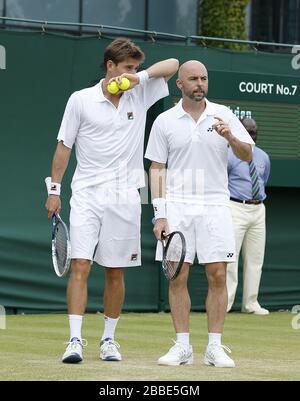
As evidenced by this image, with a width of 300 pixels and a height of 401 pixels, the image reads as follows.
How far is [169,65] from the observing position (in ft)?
28.5

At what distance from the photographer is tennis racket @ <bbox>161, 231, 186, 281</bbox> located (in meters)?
8.20

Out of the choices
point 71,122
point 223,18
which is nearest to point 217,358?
point 71,122

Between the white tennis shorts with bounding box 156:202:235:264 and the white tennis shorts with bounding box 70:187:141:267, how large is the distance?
0.30 m

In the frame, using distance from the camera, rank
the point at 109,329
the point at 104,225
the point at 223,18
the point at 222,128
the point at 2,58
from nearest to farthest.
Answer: the point at 222,128, the point at 104,225, the point at 109,329, the point at 2,58, the point at 223,18

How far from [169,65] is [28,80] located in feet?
13.1

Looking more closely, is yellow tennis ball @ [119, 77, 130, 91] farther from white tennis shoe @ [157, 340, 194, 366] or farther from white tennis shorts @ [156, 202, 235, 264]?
white tennis shoe @ [157, 340, 194, 366]

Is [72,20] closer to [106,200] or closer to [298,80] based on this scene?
[298,80]

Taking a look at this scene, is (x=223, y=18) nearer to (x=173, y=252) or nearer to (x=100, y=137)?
(x=100, y=137)

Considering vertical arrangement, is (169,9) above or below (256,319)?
above

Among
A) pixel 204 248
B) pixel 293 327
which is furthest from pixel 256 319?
pixel 204 248

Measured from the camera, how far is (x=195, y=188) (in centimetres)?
844

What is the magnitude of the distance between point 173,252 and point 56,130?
456cm

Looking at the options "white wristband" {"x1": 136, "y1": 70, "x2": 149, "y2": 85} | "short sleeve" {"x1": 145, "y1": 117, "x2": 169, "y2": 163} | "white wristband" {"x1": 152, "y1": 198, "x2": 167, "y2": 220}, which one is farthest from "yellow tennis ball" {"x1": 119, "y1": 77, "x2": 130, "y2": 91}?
"white wristband" {"x1": 152, "y1": 198, "x2": 167, "y2": 220}

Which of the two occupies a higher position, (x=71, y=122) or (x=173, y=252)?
(x=71, y=122)
